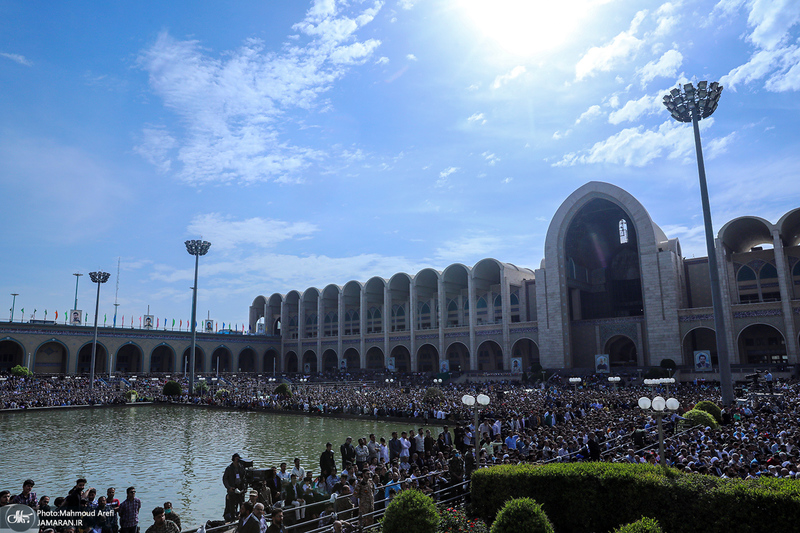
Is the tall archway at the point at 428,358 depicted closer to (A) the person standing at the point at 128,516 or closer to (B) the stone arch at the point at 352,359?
(B) the stone arch at the point at 352,359

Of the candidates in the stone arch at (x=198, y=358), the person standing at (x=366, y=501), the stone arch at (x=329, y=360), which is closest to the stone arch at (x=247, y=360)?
the stone arch at (x=198, y=358)

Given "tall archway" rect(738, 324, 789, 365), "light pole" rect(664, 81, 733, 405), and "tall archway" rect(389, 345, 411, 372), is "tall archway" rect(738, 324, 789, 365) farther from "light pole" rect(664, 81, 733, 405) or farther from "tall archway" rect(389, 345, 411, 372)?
"tall archway" rect(389, 345, 411, 372)

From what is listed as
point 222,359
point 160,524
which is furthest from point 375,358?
point 160,524

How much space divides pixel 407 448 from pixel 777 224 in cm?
3197

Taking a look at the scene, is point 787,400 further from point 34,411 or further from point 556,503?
point 34,411

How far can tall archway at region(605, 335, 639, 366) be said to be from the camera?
137 ft

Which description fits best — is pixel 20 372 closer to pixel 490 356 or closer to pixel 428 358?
pixel 428 358

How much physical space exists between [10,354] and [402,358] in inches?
1420

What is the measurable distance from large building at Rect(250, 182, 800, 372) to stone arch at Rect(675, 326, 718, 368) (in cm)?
10

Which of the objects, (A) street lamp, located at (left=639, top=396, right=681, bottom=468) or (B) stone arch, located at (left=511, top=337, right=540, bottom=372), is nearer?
(A) street lamp, located at (left=639, top=396, right=681, bottom=468)

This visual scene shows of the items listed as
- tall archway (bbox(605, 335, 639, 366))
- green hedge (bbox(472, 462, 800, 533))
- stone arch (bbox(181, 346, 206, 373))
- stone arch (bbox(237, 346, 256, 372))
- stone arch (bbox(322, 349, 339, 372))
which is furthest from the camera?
stone arch (bbox(322, 349, 339, 372))

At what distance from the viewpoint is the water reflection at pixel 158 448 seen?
11.1 metres

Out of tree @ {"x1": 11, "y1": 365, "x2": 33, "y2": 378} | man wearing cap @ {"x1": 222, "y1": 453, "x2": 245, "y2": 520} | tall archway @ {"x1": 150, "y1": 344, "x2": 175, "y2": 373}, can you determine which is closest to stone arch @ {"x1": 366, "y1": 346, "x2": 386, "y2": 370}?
tall archway @ {"x1": 150, "y1": 344, "x2": 175, "y2": 373}

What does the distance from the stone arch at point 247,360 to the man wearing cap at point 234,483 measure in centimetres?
5177
